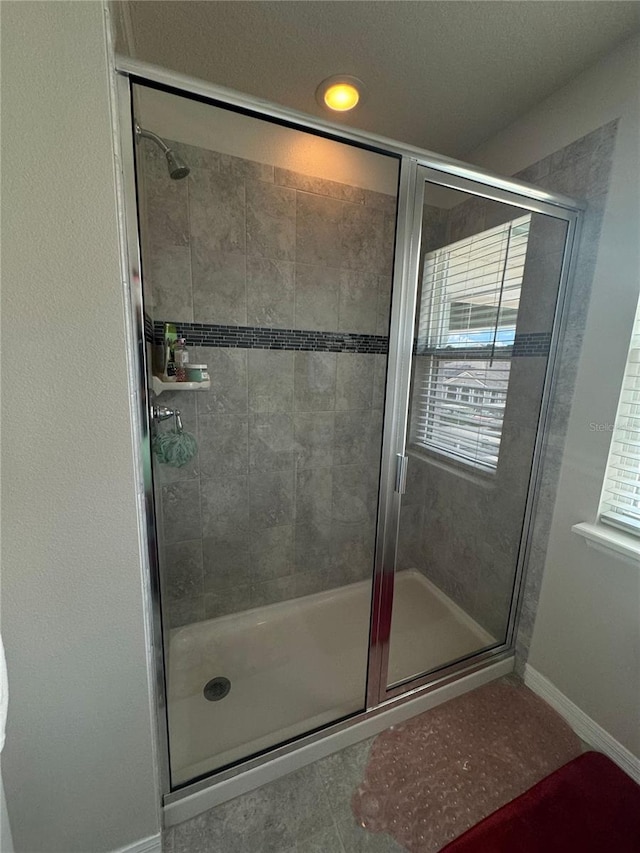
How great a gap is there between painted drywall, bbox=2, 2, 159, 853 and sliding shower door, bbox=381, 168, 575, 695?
836mm

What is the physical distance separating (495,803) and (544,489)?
1.08m

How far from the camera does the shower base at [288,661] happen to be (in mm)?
1236

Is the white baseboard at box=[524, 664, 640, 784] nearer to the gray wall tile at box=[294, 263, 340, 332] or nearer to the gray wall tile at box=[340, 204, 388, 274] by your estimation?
the gray wall tile at box=[294, 263, 340, 332]

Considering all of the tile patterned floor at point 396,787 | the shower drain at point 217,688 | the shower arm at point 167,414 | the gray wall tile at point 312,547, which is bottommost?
the shower drain at point 217,688

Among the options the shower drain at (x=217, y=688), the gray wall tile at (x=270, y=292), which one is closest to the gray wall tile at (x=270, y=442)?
the gray wall tile at (x=270, y=292)

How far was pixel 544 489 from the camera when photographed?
142 cm

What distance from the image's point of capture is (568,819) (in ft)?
3.38

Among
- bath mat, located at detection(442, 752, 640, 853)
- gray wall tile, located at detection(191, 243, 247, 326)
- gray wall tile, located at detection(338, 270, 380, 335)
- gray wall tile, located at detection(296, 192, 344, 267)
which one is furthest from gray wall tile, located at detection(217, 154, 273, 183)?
bath mat, located at detection(442, 752, 640, 853)

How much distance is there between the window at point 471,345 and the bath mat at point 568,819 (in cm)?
111

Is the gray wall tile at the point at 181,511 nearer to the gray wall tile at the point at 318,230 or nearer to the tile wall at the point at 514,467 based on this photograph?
the tile wall at the point at 514,467

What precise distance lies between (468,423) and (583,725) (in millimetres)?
1247

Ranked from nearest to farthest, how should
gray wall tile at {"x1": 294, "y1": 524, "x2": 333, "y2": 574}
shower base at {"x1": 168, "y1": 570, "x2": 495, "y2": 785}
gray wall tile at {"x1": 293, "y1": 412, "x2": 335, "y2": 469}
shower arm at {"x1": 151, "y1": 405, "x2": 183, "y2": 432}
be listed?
shower base at {"x1": 168, "y1": 570, "x2": 495, "y2": 785}
shower arm at {"x1": 151, "y1": 405, "x2": 183, "y2": 432}
gray wall tile at {"x1": 293, "y1": 412, "x2": 335, "y2": 469}
gray wall tile at {"x1": 294, "y1": 524, "x2": 333, "y2": 574}

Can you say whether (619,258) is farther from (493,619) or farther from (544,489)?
(493,619)

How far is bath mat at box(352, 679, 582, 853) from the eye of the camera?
1.04 metres
